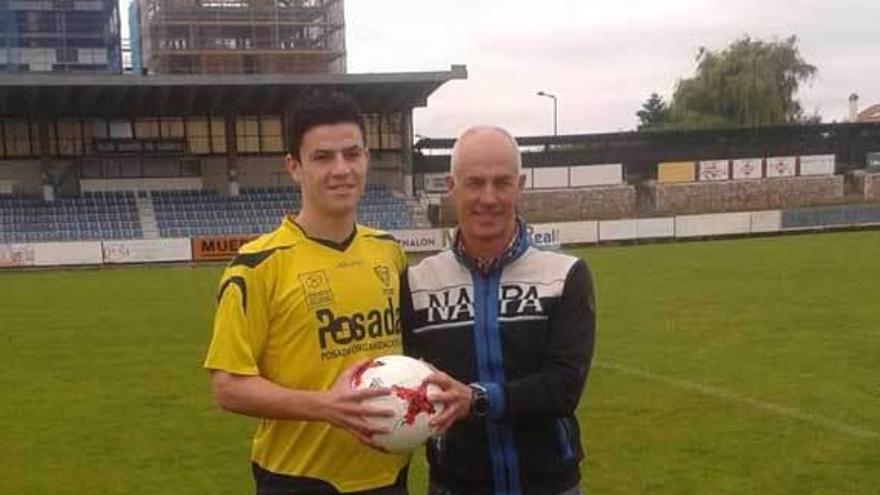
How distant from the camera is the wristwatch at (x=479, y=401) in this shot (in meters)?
2.95

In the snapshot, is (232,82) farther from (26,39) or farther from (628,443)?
(628,443)

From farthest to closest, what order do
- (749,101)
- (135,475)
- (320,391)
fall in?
(749,101) → (135,475) → (320,391)

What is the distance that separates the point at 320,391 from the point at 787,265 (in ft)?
83.5

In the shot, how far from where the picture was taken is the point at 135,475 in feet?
26.7

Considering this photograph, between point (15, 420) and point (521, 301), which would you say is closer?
point (521, 301)

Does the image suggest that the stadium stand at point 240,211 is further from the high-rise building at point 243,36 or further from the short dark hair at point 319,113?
the short dark hair at point 319,113

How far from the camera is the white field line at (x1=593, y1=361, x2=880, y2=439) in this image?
347 inches

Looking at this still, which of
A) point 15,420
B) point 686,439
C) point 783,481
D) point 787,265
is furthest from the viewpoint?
point 787,265

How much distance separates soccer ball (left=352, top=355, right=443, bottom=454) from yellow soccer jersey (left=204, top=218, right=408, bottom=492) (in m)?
0.28

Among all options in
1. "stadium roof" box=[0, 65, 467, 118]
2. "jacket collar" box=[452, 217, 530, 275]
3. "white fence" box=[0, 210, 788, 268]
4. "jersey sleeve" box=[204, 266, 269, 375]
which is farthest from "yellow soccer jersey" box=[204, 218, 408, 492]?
"stadium roof" box=[0, 65, 467, 118]

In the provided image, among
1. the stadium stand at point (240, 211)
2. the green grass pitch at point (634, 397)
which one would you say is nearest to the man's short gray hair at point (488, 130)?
the green grass pitch at point (634, 397)

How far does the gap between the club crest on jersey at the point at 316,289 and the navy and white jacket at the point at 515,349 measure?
272 millimetres

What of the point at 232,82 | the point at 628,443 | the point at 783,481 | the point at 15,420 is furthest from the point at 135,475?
the point at 232,82

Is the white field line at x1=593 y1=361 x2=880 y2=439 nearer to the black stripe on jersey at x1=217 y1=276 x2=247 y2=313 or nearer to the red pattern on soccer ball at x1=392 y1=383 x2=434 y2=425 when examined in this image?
the red pattern on soccer ball at x1=392 y1=383 x2=434 y2=425
